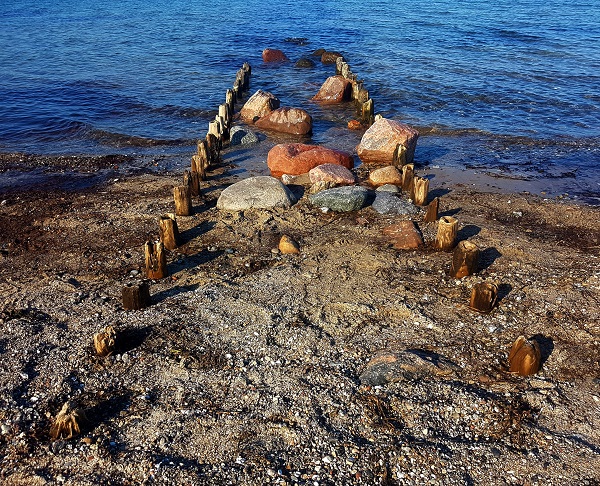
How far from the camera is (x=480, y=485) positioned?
18.4ft

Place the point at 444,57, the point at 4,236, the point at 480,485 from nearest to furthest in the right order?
1. the point at 480,485
2. the point at 4,236
3. the point at 444,57

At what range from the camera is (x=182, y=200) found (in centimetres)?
1141

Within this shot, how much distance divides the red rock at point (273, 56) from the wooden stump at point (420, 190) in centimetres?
1926

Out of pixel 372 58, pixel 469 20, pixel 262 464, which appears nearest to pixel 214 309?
pixel 262 464

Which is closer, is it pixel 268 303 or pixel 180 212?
pixel 268 303

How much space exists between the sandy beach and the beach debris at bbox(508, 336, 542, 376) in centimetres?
14

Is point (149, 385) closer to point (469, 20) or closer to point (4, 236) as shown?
point (4, 236)

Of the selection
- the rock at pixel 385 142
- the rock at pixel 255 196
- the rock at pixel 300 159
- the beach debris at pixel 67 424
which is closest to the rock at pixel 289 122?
the rock at pixel 385 142

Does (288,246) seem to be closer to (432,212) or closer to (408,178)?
(432,212)

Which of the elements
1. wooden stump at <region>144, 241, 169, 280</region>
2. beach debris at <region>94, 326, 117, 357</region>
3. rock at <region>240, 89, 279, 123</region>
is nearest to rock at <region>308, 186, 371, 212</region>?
wooden stump at <region>144, 241, 169, 280</region>

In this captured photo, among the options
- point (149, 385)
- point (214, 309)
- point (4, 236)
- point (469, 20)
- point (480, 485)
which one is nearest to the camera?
point (480, 485)

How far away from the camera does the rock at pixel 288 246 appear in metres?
10.1

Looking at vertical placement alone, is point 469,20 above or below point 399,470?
above

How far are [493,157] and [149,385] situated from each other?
Result: 12.5 m
